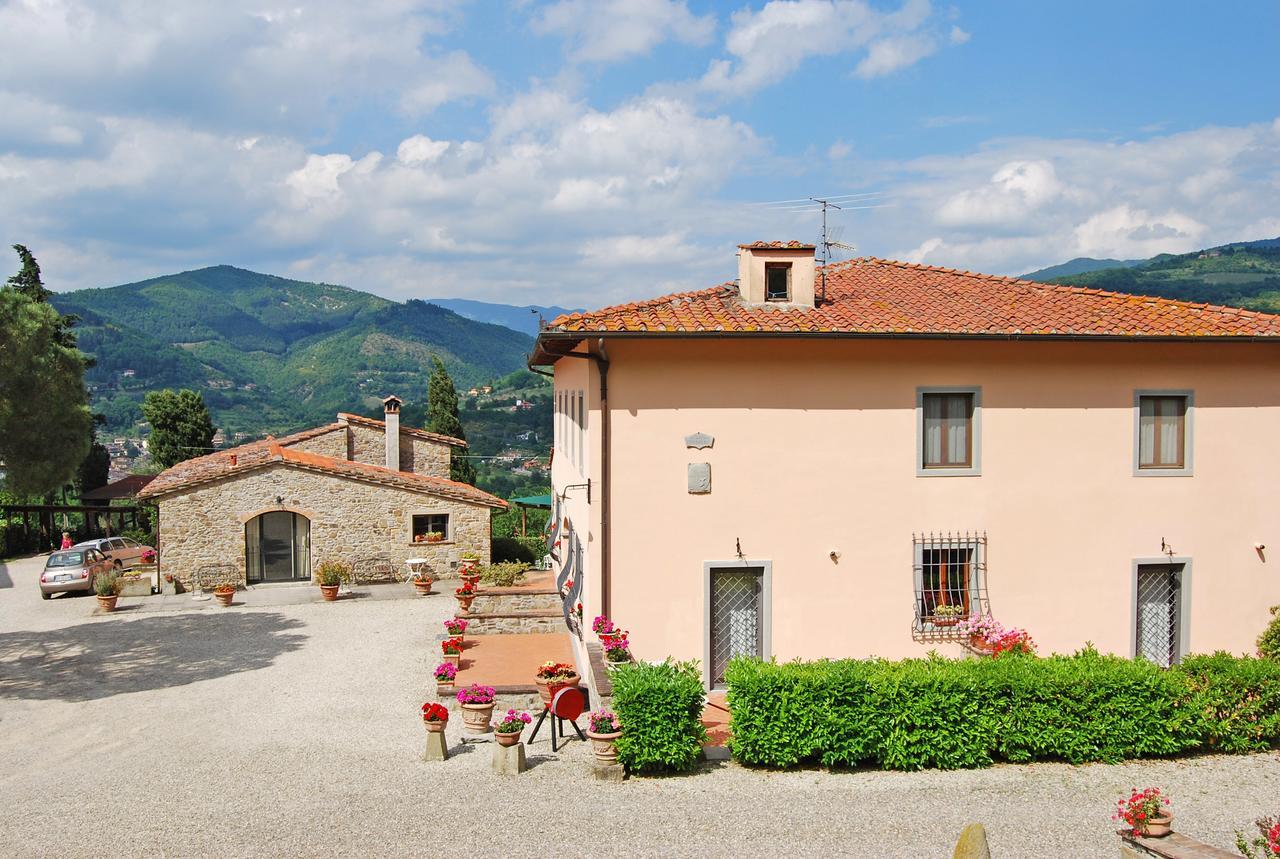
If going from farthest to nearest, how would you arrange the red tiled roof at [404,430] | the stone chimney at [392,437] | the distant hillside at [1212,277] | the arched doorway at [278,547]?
the distant hillside at [1212,277] → the red tiled roof at [404,430] → the stone chimney at [392,437] → the arched doorway at [278,547]

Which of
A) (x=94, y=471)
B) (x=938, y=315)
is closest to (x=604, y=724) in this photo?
(x=938, y=315)

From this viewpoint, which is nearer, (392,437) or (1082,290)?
(1082,290)

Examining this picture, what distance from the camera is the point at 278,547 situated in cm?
2430

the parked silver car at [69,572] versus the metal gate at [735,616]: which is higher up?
the metal gate at [735,616]

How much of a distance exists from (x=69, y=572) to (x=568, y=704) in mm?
19546

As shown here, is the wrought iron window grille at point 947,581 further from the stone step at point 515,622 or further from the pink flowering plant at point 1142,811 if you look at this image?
the stone step at point 515,622

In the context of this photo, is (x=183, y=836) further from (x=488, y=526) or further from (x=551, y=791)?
(x=488, y=526)

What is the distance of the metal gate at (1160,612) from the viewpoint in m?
13.6

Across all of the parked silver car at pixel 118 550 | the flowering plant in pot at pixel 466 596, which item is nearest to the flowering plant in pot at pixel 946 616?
the flowering plant in pot at pixel 466 596

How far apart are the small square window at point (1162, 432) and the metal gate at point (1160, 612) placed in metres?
1.51

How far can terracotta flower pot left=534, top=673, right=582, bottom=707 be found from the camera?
40.7 feet

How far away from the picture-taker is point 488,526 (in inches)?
998

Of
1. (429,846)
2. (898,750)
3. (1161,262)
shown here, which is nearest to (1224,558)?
(898,750)

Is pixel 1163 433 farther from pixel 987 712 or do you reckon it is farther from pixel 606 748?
pixel 606 748
